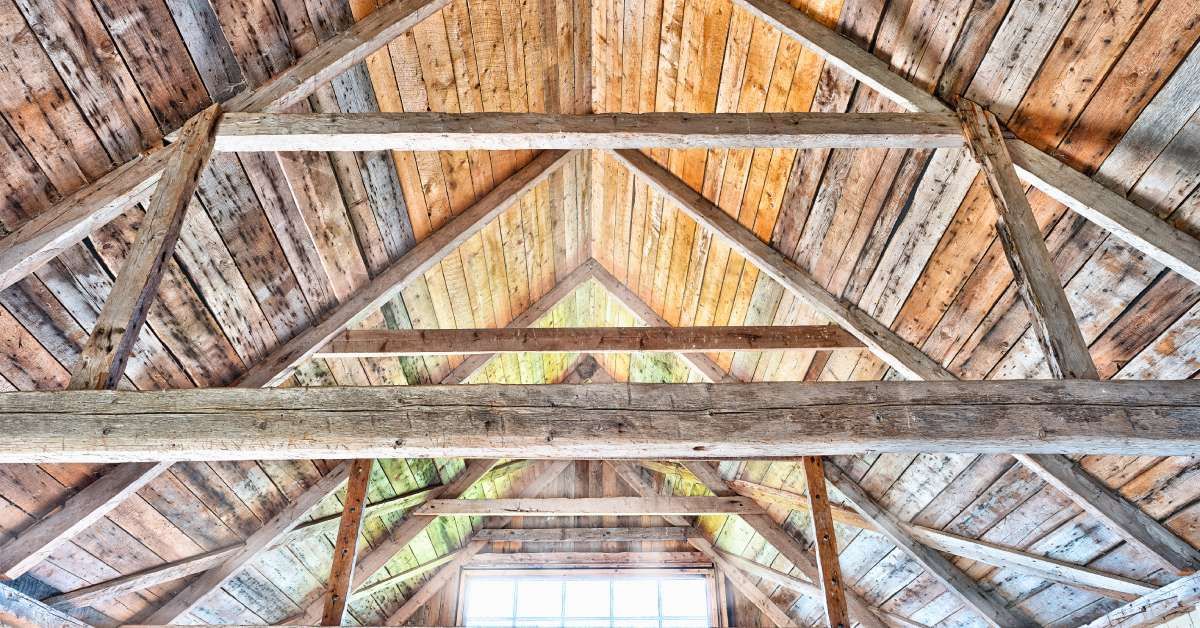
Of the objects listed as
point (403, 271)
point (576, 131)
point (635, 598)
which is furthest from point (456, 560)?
point (576, 131)

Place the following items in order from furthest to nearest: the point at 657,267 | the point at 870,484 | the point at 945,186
A: the point at 657,267 → the point at 870,484 → the point at 945,186

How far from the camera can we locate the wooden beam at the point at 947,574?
3744mm

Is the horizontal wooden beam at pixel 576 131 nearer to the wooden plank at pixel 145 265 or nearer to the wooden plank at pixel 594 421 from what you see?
the wooden plank at pixel 145 265

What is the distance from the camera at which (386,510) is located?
4.64 meters

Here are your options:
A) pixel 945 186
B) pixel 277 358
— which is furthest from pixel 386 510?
pixel 945 186

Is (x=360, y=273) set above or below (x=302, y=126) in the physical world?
above

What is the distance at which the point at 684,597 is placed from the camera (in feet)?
19.8

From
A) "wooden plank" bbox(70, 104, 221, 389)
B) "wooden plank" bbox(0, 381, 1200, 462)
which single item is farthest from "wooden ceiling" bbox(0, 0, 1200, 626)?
"wooden plank" bbox(0, 381, 1200, 462)

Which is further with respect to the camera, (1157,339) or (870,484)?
(870,484)

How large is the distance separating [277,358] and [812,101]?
2.67m

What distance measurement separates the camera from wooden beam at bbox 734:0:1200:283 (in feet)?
6.13

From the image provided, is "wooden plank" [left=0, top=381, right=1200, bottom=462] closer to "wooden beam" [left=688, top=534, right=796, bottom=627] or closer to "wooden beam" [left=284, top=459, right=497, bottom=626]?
"wooden beam" [left=284, top=459, right=497, bottom=626]

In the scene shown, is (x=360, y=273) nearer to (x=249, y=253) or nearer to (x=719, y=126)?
(x=249, y=253)

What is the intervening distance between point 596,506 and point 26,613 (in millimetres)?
3463
